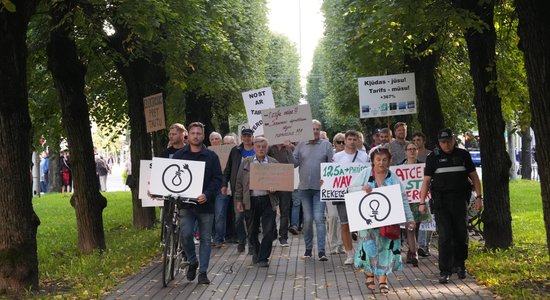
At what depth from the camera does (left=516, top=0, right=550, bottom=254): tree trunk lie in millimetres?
10312

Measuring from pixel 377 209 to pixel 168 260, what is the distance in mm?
2872

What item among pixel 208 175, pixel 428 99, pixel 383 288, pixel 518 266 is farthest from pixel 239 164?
pixel 428 99

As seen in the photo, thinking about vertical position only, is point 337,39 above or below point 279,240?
above

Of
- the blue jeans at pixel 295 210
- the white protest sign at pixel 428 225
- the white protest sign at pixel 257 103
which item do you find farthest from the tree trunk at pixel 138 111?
the white protest sign at pixel 428 225

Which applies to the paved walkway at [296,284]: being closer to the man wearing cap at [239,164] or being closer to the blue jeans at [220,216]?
the man wearing cap at [239,164]

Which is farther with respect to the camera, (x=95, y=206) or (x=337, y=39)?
(x=337, y=39)

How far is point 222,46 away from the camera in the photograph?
25.1 meters

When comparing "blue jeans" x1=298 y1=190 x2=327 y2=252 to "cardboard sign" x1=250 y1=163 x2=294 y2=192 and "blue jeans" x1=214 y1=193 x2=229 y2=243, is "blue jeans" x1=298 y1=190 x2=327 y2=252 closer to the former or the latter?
"cardboard sign" x1=250 y1=163 x2=294 y2=192

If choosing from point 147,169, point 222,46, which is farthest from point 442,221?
point 222,46

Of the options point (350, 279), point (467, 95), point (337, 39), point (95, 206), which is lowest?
point (350, 279)

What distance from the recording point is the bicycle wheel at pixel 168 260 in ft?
39.1

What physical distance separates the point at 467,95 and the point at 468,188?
1738 centimetres

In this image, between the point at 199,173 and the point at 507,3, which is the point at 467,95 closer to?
the point at 507,3

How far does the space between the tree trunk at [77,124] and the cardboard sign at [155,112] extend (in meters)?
2.00
